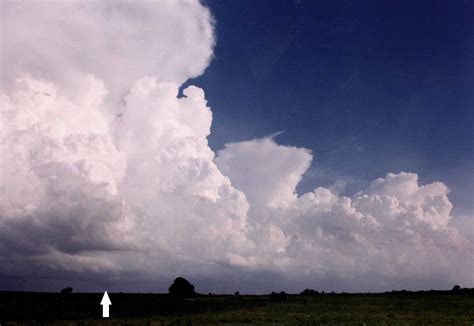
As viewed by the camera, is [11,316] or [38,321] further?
[11,316]

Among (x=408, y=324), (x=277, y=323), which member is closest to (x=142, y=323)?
(x=277, y=323)

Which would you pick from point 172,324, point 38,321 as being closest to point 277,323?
point 172,324

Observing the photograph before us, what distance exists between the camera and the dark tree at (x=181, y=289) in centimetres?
12100

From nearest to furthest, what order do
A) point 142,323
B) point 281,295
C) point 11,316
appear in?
1. point 142,323
2. point 11,316
3. point 281,295

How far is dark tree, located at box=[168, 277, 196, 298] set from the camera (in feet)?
397

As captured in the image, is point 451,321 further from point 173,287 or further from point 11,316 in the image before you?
point 173,287

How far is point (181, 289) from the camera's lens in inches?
4811

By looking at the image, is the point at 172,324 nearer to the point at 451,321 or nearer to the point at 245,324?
the point at 245,324

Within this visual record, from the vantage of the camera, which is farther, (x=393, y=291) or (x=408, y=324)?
(x=393, y=291)

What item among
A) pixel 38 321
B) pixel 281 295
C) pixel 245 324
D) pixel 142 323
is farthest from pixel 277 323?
pixel 281 295

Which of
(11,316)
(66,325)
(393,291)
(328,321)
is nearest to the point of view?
(66,325)

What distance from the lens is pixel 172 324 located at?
40844 mm

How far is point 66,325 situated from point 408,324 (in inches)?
1242

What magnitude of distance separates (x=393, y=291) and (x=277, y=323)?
92.4 m
